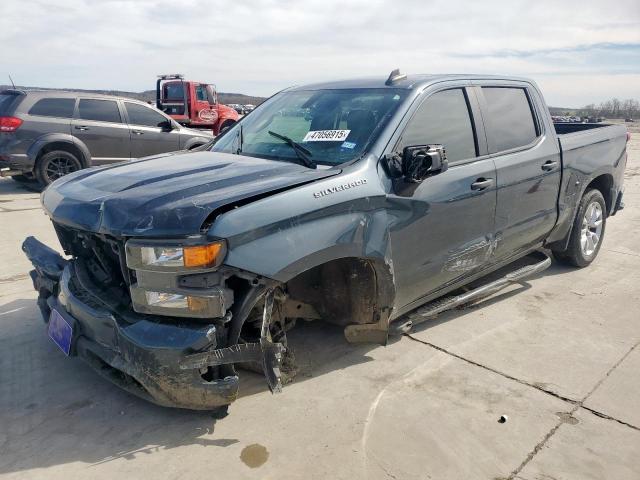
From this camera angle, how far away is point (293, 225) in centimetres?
275

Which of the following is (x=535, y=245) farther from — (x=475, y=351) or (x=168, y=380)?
(x=168, y=380)

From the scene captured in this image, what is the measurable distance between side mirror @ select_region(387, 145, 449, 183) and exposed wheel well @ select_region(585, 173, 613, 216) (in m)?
3.11

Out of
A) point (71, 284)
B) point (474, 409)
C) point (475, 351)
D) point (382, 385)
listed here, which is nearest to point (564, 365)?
point (475, 351)

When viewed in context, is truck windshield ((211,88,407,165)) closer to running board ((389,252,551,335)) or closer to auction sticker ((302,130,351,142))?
auction sticker ((302,130,351,142))

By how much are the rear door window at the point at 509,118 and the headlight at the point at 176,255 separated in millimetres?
2461

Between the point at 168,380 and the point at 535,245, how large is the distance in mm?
3528

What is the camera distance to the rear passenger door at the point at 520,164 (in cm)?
413

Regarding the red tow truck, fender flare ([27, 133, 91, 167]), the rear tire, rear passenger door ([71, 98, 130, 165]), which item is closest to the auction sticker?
the rear tire

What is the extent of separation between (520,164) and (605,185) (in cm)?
206

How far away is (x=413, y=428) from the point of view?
293cm

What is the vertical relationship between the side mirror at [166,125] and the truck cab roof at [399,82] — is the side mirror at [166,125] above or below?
below

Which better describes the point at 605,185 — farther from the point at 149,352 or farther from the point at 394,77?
the point at 149,352

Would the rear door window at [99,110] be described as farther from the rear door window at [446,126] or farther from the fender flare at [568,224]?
the fender flare at [568,224]

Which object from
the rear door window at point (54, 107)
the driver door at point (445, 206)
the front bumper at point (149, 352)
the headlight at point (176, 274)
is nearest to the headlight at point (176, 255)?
the headlight at point (176, 274)
